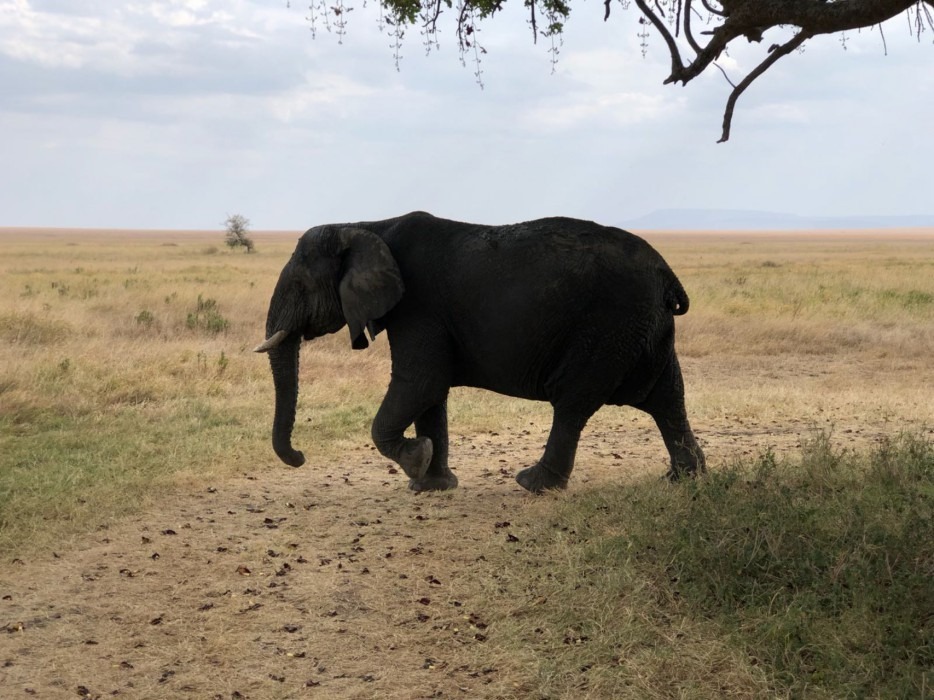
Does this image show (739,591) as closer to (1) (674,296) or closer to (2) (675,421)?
(2) (675,421)

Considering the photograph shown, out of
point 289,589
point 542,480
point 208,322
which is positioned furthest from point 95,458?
point 208,322

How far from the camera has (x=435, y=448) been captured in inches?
314

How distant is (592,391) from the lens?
7219mm

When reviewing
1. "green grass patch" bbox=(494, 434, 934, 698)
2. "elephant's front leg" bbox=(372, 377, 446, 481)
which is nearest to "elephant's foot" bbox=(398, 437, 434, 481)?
"elephant's front leg" bbox=(372, 377, 446, 481)

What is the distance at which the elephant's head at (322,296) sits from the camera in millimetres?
7211

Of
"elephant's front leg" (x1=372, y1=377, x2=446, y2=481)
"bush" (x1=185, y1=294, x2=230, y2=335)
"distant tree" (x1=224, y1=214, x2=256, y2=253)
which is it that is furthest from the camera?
"distant tree" (x1=224, y1=214, x2=256, y2=253)

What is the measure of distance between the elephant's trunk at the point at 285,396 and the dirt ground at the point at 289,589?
0.47 m

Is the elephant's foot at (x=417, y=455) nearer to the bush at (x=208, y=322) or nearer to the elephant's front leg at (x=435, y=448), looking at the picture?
the elephant's front leg at (x=435, y=448)

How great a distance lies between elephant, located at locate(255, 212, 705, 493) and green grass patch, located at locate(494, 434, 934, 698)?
103 centimetres

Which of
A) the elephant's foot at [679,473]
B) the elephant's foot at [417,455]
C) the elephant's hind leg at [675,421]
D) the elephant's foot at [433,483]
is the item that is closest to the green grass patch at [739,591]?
the elephant's foot at [679,473]

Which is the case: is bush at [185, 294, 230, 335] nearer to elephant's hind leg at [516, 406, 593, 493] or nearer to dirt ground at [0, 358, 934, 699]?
dirt ground at [0, 358, 934, 699]

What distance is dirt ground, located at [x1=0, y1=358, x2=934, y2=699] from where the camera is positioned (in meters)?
5.03

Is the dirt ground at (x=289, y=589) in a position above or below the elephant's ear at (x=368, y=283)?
below

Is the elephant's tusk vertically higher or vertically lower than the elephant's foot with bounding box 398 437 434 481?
higher
